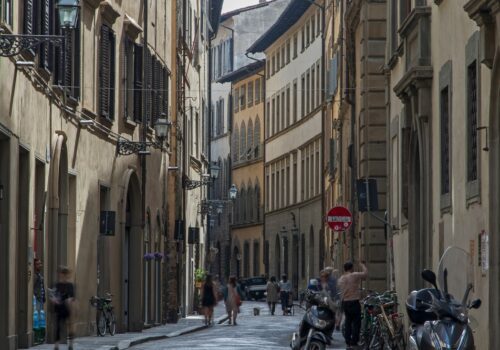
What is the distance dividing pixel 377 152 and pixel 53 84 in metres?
10.4

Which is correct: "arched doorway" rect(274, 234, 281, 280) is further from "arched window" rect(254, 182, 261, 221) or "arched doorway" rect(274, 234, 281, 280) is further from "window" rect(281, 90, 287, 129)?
"arched window" rect(254, 182, 261, 221)

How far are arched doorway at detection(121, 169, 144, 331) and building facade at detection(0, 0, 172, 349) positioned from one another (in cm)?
3

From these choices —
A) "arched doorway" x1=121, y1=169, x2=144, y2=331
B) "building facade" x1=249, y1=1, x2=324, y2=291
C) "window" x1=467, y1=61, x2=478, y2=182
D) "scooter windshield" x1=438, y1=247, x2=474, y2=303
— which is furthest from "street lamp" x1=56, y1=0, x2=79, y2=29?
"building facade" x1=249, y1=1, x2=324, y2=291

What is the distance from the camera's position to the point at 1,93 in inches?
956

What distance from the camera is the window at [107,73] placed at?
116 ft

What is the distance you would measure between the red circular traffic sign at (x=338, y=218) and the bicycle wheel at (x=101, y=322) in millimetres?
5383

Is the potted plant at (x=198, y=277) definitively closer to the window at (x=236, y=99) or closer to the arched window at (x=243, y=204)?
the arched window at (x=243, y=204)

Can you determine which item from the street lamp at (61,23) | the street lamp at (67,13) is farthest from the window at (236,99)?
the street lamp at (67,13)

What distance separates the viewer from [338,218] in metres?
35.2

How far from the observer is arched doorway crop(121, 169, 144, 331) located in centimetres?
3978

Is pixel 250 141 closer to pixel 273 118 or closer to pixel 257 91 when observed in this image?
pixel 257 91

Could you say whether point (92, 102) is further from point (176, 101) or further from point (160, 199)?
point (176, 101)

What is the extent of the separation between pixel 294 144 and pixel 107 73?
43.4 meters

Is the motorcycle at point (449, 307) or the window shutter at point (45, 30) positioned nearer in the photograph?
the motorcycle at point (449, 307)
